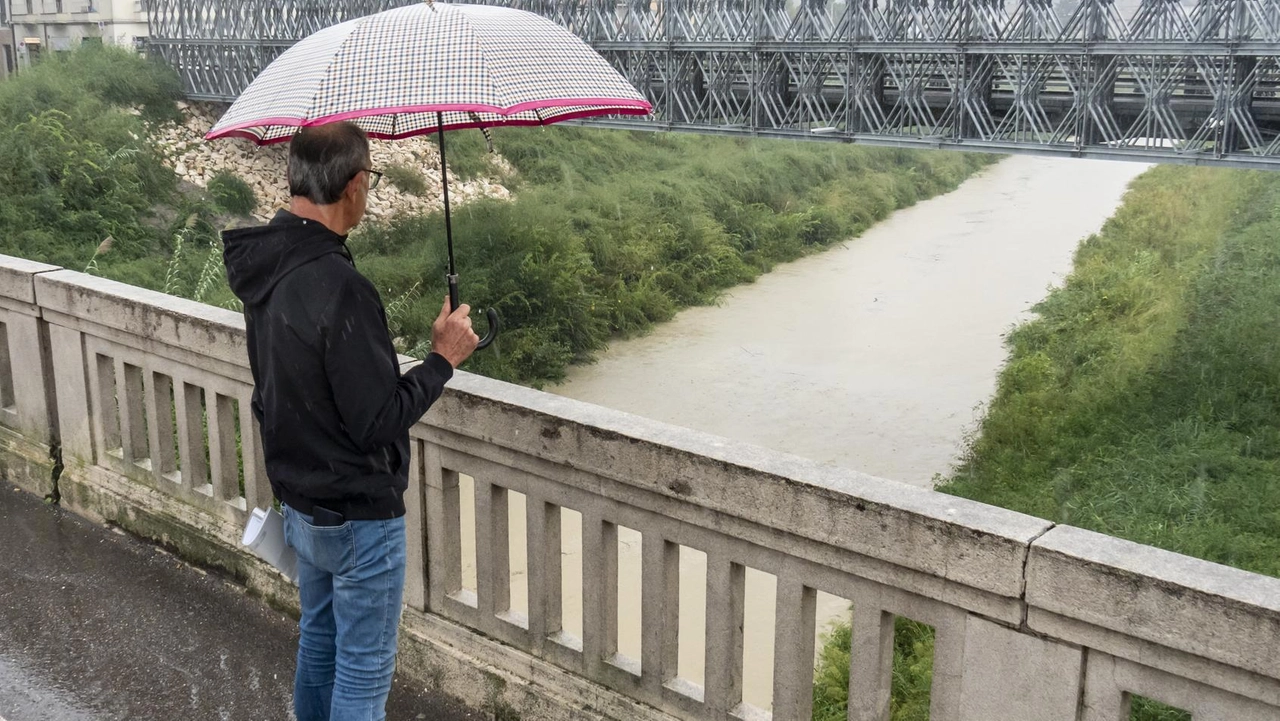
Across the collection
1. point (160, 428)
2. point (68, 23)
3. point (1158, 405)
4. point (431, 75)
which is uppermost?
point (68, 23)

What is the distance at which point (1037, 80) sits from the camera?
18438 mm

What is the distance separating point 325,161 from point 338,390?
1.58ft

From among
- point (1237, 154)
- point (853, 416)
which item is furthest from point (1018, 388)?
point (1237, 154)

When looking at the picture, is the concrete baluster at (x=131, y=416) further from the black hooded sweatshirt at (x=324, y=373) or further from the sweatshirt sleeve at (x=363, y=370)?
the sweatshirt sleeve at (x=363, y=370)

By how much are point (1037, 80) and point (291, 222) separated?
1749cm

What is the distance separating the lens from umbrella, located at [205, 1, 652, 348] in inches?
119

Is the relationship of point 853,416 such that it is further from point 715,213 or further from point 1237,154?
point 715,213

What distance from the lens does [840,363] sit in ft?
72.7

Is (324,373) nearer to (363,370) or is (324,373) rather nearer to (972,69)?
(363,370)

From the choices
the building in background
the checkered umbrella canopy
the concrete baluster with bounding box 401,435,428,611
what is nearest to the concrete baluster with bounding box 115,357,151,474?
the concrete baluster with bounding box 401,435,428,611

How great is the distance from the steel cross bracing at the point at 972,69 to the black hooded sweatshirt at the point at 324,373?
51.3 feet

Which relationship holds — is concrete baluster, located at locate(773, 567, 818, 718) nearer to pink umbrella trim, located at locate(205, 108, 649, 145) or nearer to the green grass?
pink umbrella trim, located at locate(205, 108, 649, 145)


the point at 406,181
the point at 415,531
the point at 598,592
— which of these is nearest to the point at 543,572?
the point at 598,592

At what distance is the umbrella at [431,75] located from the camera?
3.04 m
